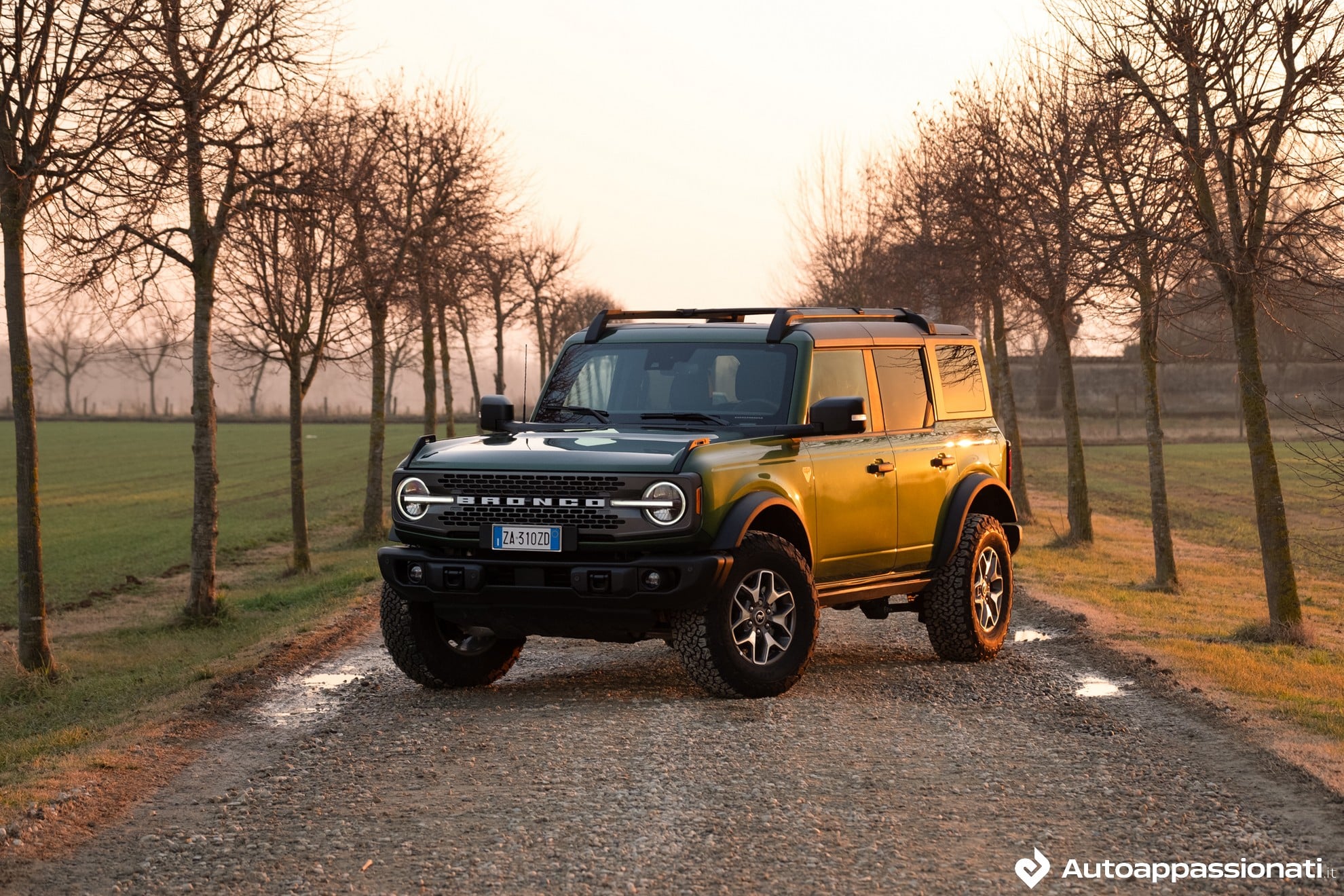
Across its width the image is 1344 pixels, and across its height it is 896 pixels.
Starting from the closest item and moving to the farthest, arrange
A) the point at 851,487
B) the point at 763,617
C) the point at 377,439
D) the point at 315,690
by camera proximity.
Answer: the point at 763,617 → the point at 851,487 → the point at 315,690 → the point at 377,439

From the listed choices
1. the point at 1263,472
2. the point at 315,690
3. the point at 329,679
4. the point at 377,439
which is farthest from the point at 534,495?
the point at 377,439

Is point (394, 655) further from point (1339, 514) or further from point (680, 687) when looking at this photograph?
point (1339, 514)

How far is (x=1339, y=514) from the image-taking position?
32.5 meters

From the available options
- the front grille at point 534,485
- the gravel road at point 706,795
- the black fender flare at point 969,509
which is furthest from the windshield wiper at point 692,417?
the black fender flare at point 969,509

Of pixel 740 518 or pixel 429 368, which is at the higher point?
pixel 429 368

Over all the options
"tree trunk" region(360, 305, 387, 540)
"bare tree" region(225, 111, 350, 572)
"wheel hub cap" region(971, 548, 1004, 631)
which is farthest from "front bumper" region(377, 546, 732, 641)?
"tree trunk" region(360, 305, 387, 540)

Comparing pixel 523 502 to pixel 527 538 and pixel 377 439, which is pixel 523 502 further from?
pixel 377 439

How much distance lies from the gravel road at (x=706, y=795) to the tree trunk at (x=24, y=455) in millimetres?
4397

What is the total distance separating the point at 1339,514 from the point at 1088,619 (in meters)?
21.7

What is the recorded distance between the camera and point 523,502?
8703 millimetres

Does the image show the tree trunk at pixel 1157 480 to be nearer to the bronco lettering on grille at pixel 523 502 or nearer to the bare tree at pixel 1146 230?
the bare tree at pixel 1146 230

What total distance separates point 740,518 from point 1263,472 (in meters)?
7.14

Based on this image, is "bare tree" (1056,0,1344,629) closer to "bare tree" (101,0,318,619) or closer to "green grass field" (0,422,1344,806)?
"green grass field" (0,422,1344,806)

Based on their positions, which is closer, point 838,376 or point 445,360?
point 838,376
